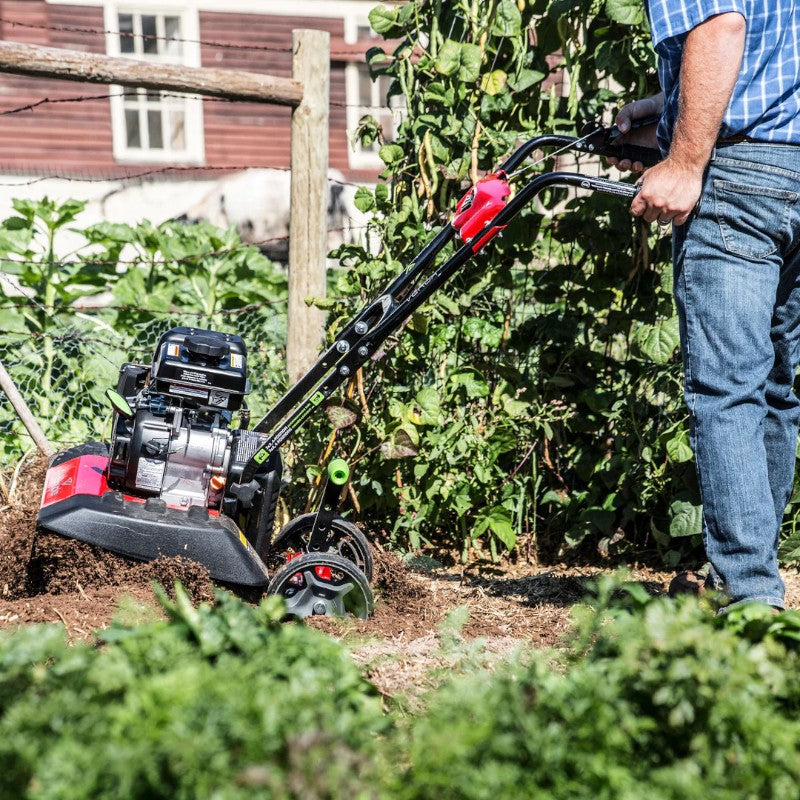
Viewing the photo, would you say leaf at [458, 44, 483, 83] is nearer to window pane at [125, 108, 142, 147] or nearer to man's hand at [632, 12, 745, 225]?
man's hand at [632, 12, 745, 225]

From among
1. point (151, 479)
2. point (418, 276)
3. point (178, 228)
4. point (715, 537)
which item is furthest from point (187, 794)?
point (178, 228)

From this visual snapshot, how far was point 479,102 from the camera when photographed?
3762mm

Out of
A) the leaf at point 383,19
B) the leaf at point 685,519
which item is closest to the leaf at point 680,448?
the leaf at point 685,519

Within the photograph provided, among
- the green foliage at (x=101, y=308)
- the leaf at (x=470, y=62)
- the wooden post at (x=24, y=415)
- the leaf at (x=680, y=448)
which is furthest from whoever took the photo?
the green foliage at (x=101, y=308)

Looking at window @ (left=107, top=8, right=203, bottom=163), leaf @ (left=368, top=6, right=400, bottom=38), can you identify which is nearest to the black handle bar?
leaf @ (left=368, top=6, right=400, bottom=38)

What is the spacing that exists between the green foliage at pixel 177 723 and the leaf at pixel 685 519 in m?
2.10

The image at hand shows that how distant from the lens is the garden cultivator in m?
2.95

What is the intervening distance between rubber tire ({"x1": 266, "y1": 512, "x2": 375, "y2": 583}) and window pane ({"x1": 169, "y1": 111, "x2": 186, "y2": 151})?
13.4 meters

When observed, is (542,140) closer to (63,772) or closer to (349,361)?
(349,361)

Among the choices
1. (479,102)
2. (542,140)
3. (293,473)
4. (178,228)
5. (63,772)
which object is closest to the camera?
(63,772)

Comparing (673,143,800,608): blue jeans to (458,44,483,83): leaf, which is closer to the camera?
(673,143,800,608): blue jeans

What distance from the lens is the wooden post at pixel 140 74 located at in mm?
3945

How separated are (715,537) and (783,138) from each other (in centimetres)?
102

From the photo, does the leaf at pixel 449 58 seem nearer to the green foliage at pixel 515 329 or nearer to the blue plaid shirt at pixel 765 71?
the green foliage at pixel 515 329
